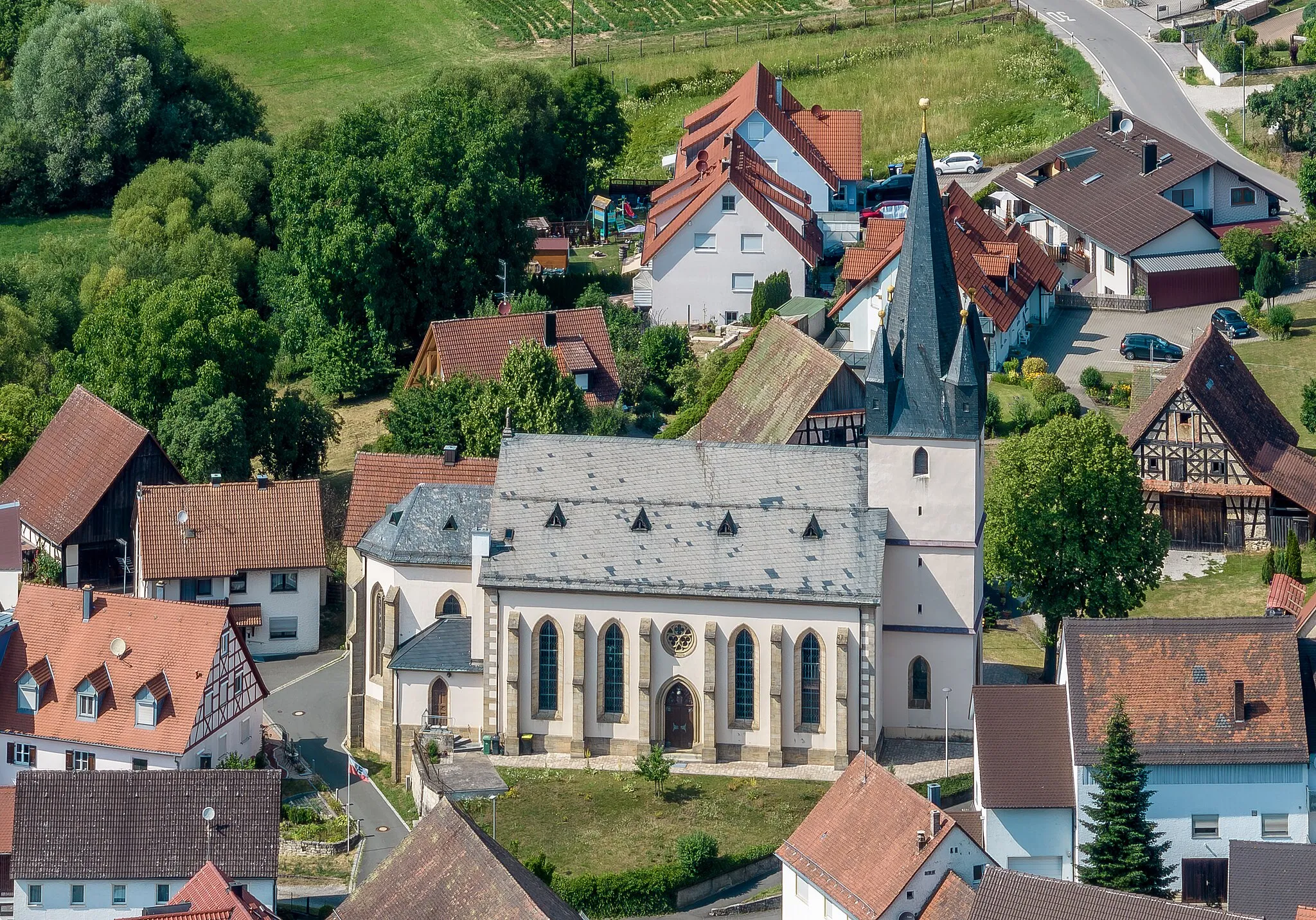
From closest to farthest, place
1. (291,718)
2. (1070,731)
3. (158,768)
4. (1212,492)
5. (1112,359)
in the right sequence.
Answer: (1070,731), (158,768), (291,718), (1212,492), (1112,359)

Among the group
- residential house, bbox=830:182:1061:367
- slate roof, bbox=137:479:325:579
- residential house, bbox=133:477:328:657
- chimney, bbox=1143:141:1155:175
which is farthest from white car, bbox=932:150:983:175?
residential house, bbox=133:477:328:657

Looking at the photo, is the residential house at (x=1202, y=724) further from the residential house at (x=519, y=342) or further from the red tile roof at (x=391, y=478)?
the residential house at (x=519, y=342)

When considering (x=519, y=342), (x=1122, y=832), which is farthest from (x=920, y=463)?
(x=519, y=342)

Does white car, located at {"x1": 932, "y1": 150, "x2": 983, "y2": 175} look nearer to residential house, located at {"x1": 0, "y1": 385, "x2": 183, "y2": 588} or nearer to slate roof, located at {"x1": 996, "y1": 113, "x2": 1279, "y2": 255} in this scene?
slate roof, located at {"x1": 996, "y1": 113, "x2": 1279, "y2": 255}

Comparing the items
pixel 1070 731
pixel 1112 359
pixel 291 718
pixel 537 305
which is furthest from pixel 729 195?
pixel 1070 731

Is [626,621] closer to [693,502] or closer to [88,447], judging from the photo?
[693,502]
